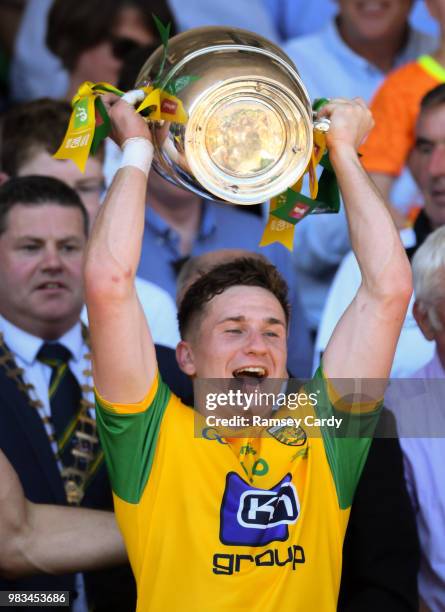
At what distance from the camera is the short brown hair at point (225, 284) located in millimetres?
2967

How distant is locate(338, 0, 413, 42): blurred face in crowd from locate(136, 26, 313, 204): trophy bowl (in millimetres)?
2266

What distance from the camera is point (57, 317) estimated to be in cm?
349

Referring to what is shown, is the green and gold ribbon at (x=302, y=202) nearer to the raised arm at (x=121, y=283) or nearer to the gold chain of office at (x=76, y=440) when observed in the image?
the raised arm at (x=121, y=283)

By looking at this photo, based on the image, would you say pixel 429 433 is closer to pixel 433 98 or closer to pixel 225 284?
pixel 225 284

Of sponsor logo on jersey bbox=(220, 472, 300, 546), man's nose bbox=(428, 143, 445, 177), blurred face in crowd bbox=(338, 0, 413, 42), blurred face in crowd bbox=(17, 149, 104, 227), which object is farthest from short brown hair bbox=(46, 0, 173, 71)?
sponsor logo on jersey bbox=(220, 472, 300, 546)

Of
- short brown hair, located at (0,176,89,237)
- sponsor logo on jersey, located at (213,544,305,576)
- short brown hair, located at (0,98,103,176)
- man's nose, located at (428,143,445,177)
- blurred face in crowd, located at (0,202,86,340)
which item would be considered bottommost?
sponsor logo on jersey, located at (213,544,305,576)

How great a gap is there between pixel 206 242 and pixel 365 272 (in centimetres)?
159

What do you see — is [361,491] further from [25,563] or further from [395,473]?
[25,563]

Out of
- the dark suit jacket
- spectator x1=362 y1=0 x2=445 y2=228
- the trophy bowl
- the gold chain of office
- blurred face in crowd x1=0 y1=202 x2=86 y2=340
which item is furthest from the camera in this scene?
spectator x1=362 y1=0 x2=445 y2=228

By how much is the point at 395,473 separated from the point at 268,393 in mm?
449

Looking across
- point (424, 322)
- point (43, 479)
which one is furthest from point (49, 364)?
point (424, 322)

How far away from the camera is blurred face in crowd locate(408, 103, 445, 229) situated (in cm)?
397

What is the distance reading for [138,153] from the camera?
8.89 feet

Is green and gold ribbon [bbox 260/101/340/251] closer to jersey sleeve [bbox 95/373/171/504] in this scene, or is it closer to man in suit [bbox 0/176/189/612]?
jersey sleeve [bbox 95/373/171/504]
